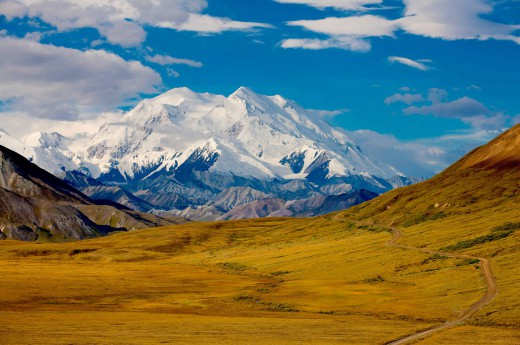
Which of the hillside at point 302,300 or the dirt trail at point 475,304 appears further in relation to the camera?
the dirt trail at point 475,304

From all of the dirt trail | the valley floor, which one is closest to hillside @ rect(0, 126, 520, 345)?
the valley floor

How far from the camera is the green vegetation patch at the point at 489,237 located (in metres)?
175

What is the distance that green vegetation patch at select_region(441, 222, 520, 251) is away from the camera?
575ft

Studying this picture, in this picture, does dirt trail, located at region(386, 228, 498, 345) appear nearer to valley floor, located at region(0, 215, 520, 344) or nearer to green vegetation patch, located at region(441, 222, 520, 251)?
valley floor, located at region(0, 215, 520, 344)

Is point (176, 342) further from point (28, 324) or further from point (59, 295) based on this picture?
point (59, 295)

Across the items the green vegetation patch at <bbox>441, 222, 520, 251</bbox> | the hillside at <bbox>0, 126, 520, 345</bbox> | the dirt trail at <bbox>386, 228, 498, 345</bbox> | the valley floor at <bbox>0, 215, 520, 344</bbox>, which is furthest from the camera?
the green vegetation patch at <bbox>441, 222, 520, 251</bbox>

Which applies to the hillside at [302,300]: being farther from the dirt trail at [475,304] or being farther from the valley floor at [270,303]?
the dirt trail at [475,304]

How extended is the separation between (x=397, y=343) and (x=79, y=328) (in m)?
37.9

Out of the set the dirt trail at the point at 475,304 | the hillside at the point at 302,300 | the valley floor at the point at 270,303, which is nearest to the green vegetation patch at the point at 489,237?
the hillside at the point at 302,300

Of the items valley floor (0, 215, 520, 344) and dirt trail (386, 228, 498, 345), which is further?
dirt trail (386, 228, 498, 345)

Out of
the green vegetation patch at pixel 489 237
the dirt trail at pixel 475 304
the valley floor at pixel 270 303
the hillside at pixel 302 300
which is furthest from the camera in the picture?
the green vegetation patch at pixel 489 237

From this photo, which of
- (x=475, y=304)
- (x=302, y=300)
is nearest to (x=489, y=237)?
(x=302, y=300)

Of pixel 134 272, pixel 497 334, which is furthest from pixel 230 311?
pixel 134 272

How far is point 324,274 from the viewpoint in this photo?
180 m
